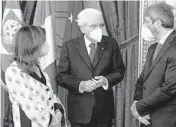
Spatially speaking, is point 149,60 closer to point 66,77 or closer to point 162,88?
point 162,88

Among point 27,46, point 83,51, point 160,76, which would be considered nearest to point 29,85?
point 27,46

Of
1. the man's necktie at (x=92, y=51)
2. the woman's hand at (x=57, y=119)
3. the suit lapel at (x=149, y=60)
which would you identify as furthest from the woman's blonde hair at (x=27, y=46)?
the suit lapel at (x=149, y=60)

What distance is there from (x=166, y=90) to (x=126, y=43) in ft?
4.46

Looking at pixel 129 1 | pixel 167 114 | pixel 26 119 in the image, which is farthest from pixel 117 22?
pixel 26 119

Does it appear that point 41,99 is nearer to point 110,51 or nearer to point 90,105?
point 90,105

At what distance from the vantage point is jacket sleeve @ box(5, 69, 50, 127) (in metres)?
2.28

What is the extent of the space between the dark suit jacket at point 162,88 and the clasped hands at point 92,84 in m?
0.39

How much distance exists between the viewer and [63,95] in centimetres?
380

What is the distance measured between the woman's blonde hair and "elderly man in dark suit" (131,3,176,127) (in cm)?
78

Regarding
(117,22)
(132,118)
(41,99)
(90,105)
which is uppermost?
(117,22)

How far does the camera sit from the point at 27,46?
2350 millimetres

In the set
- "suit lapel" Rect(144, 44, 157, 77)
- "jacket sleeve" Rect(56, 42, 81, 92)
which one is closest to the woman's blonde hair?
"jacket sleeve" Rect(56, 42, 81, 92)

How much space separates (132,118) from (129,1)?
1169mm

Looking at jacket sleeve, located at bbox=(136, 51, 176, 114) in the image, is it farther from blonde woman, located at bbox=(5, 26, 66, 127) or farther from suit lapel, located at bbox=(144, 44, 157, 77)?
blonde woman, located at bbox=(5, 26, 66, 127)
